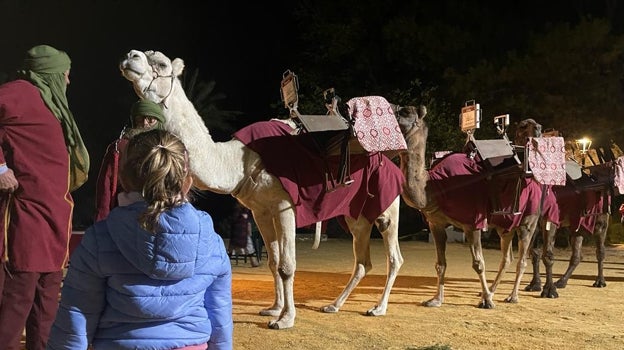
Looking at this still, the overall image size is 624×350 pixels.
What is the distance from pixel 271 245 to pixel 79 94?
22.8 meters

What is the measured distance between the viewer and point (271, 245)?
678 centimetres

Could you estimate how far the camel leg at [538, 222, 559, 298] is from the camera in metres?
9.19

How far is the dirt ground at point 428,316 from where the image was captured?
6.01 metres

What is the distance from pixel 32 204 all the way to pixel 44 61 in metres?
0.80

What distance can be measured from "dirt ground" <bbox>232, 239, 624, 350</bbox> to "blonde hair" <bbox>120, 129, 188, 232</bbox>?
325 cm

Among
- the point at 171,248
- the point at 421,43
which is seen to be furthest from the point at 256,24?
the point at 171,248

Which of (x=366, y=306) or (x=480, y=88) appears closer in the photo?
(x=366, y=306)

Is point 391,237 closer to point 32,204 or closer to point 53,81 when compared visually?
point 53,81

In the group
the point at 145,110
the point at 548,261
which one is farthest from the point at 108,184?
the point at 548,261

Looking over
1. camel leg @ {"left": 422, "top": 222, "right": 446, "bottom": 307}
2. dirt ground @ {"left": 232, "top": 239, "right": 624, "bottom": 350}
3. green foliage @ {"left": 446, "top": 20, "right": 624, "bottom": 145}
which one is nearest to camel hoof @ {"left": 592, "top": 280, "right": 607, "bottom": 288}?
dirt ground @ {"left": 232, "top": 239, "right": 624, "bottom": 350}

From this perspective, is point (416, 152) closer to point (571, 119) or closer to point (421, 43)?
point (571, 119)

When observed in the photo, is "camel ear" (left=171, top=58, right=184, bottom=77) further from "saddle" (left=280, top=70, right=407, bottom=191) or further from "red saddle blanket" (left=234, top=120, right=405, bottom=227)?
"saddle" (left=280, top=70, right=407, bottom=191)

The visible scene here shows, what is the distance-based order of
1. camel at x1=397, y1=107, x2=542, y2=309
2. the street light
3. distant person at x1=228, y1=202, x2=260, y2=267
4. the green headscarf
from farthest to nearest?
distant person at x1=228, y1=202, x2=260, y2=267, the street light, camel at x1=397, y1=107, x2=542, y2=309, the green headscarf

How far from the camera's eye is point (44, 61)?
3.91 metres
